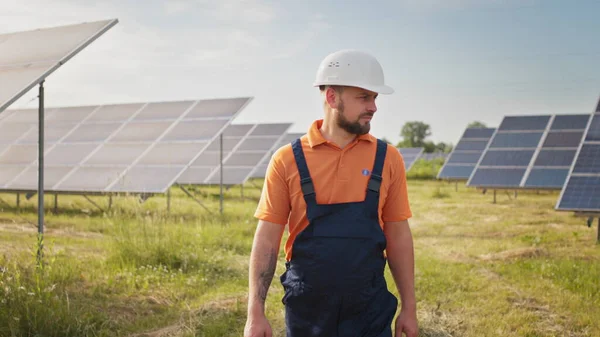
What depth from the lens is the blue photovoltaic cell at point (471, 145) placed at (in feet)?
84.2

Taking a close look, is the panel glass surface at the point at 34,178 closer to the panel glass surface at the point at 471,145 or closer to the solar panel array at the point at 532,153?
the solar panel array at the point at 532,153

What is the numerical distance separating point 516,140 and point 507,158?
1230 millimetres

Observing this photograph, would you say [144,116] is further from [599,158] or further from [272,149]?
[599,158]

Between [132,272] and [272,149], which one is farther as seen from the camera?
[272,149]

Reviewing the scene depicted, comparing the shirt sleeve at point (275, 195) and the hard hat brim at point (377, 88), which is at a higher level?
the hard hat brim at point (377, 88)

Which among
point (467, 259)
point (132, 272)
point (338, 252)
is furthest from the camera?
point (467, 259)

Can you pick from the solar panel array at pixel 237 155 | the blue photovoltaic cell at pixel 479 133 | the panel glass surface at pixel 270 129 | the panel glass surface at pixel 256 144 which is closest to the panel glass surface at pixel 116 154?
the solar panel array at pixel 237 155

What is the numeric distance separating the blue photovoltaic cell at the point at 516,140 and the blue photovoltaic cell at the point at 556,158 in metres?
1.16

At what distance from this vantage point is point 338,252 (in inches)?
101

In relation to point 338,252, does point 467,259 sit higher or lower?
lower

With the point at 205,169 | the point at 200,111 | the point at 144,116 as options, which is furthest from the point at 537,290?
the point at 205,169

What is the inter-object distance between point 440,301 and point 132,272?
11.3 ft

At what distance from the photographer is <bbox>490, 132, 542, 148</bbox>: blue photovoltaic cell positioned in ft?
61.0

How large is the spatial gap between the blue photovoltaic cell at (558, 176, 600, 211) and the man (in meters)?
7.76
